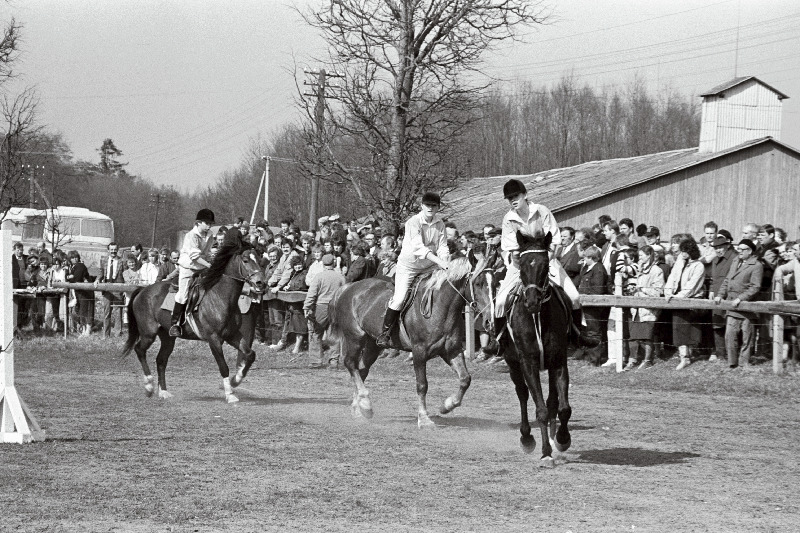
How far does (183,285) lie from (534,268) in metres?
7.30

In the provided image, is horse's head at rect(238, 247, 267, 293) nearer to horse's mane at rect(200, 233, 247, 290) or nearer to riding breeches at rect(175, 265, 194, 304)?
horse's mane at rect(200, 233, 247, 290)

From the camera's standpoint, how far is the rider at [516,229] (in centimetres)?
981

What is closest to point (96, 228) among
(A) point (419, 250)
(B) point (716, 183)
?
(B) point (716, 183)

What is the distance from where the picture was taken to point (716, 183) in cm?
3303

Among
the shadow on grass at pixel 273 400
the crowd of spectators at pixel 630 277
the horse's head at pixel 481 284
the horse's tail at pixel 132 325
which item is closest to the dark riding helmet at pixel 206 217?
the crowd of spectators at pixel 630 277

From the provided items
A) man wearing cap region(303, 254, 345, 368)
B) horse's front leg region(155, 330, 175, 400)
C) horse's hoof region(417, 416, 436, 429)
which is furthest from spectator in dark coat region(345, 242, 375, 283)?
horse's hoof region(417, 416, 436, 429)

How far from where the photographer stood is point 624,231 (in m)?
18.0

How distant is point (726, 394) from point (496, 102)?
5202cm

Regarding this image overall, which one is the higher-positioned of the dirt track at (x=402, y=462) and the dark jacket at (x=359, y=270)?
the dark jacket at (x=359, y=270)

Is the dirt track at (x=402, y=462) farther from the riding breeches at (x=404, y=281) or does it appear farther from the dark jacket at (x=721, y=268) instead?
the riding breeches at (x=404, y=281)

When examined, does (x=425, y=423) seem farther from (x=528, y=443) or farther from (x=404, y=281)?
(x=528, y=443)

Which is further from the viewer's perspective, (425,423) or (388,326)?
(388,326)

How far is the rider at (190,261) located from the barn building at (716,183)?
679 inches

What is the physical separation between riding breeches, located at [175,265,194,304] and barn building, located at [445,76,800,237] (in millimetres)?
17340
